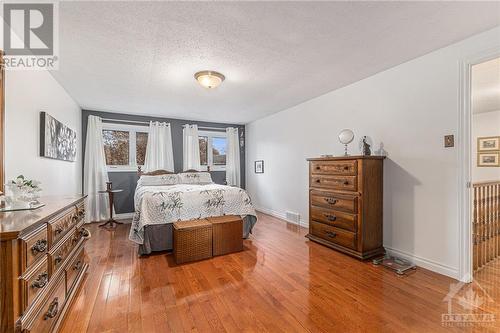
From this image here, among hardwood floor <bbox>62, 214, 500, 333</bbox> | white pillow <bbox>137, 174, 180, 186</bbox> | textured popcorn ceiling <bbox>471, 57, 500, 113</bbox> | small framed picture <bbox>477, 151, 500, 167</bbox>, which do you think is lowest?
hardwood floor <bbox>62, 214, 500, 333</bbox>

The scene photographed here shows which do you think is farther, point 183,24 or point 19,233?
point 183,24

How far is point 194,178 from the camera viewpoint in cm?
507

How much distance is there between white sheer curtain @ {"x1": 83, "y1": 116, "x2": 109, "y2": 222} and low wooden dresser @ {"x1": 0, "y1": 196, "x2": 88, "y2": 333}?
318 centimetres

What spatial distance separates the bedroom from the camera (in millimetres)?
1666

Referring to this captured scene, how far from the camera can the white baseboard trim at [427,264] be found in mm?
2279

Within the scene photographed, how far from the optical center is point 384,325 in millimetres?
1621

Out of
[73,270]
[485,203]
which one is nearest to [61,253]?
[73,270]

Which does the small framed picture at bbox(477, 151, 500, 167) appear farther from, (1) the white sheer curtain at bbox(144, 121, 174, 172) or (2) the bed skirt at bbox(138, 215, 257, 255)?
(1) the white sheer curtain at bbox(144, 121, 174, 172)

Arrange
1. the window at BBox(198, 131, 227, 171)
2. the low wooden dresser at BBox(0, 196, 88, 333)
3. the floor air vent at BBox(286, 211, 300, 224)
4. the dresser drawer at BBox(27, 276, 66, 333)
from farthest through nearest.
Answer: the window at BBox(198, 131, 227, 171) → the floor air vent at BBox(286, 211, 300, 224) → the dresser drawer at BBox(27, 276, 66, 333) → the low wooden dresser at BBox(0, 196, 88, 333)

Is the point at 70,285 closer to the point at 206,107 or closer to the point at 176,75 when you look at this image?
the point at 176,75

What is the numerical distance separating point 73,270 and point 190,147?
3.81 m

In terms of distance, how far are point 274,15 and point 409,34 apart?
131cm

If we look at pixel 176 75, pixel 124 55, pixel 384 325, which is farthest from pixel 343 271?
pixel 124 55

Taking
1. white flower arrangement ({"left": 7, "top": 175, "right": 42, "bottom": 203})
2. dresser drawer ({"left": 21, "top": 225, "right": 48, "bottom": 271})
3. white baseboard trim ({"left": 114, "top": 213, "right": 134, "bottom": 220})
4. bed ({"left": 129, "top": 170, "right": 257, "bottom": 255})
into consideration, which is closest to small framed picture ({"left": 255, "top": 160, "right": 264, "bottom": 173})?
bed ({"left": 129, "top": 170, "right": 257, "bottom": 255})
